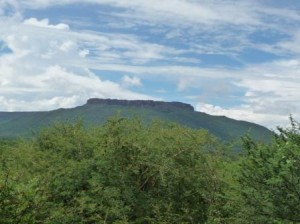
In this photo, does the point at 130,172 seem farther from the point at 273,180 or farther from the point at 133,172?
the point at 273,180

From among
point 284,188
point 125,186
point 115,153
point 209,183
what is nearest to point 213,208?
point 209,183

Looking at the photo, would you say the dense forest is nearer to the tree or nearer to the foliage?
the foliage

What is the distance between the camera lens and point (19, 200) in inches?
630

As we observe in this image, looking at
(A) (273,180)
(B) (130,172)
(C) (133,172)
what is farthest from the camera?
(C) (133,172)

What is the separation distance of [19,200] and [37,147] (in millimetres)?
26496

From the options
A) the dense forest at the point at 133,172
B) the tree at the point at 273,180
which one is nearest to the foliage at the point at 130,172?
the dense forest at the point at 133,172

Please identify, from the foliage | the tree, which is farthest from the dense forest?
the tree

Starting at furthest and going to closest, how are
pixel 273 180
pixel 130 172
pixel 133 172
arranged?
pixel 133 172
pixel 130 172
pixel 273 180

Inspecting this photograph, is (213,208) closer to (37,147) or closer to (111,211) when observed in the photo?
(111,211)

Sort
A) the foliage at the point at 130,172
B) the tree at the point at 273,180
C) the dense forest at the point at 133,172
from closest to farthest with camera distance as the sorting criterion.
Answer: the tree at the point at 273,180
the dense forest at the point at 133,172
the foliage at the point at 130,172

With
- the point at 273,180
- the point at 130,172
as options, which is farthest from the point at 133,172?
the point at 273,180

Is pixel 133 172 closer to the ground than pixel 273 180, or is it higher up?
closer to the ground

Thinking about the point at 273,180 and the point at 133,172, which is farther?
the point at 133,172

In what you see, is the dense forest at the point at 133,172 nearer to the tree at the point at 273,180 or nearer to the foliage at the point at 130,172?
the foliage at the point at 130,172
